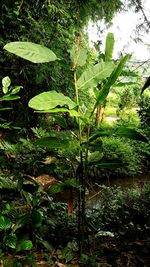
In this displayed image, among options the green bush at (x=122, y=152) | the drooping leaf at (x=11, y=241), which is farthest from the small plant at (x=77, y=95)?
the green bush at (x=122, y=152)

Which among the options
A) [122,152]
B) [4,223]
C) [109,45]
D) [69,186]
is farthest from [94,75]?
[122,152]

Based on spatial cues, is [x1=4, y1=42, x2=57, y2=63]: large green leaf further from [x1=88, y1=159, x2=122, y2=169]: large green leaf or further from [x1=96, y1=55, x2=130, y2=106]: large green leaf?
[x1=88, y1=159, x2=122, y2=169]: large green leaf

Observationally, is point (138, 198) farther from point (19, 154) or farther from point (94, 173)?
point (94, 173)

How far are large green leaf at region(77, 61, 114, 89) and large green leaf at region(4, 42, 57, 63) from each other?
227 millimetres

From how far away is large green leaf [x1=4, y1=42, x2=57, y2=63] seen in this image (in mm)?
1434

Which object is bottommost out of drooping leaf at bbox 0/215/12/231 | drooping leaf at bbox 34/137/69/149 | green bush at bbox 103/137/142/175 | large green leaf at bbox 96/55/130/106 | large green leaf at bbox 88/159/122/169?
green bush at bbox 103/137/142/175

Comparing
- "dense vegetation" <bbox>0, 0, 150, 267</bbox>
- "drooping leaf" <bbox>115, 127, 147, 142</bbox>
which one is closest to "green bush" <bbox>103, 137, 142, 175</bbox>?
"dense vegetation" <bbox>0, 0, 150, 267</bbox>

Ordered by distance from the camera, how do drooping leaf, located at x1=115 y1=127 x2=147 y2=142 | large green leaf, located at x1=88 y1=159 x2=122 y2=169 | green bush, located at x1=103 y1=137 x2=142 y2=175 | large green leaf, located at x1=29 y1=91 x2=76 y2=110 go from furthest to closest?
1. green bush, located at x1=103 y1=137 x2=142 y2=175
2. large green leaf, located at x1=88 y1=159 x2=122 y2=169
3. drooping leaf, located at x1=115 y1=127 x2=147 y2=142
4. large green leaf, located at x1=29 y1=91 x2=76 y2=110

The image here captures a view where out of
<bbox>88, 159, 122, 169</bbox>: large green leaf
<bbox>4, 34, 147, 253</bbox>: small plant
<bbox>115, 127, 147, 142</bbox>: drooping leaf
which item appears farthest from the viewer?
<bbox>88, 159, 122, 169</bbox>: large green leaf

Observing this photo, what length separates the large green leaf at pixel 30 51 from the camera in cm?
143

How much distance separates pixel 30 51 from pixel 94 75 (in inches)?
15.8

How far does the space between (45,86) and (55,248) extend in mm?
4028

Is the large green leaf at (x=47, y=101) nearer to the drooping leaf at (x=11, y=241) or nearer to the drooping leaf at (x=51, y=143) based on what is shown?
the drooping leaf at (x=51, y=143)

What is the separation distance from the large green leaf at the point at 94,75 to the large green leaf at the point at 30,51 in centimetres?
23
